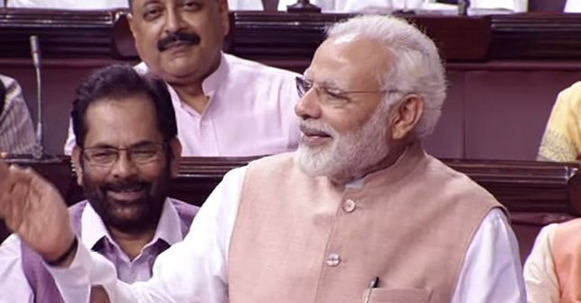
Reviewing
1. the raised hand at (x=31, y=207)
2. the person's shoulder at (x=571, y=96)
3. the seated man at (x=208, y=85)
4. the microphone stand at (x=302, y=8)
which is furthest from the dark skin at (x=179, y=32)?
the raised hand at (x=31, y=207)

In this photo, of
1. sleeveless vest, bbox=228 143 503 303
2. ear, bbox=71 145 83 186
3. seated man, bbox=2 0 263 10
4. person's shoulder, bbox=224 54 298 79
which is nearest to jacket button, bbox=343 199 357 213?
sleeveless vest, bbox=228 143 503 303

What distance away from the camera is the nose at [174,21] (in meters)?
2.59

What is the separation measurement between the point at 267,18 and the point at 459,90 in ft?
1.31

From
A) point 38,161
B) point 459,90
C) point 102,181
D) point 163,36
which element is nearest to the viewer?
point 102,181

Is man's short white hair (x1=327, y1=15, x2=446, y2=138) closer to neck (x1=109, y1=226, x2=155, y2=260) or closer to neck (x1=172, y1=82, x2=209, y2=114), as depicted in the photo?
neck (x1=109, y1=226, x2=155, y2=260)

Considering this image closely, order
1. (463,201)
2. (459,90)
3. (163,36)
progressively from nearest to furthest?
(463,201) → (163,36) → (459,90)

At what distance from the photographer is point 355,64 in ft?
5.91

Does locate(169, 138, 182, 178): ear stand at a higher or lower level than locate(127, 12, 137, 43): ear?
lower

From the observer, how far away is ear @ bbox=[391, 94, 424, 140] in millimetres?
1823

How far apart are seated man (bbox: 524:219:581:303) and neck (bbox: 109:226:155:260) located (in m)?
0.53

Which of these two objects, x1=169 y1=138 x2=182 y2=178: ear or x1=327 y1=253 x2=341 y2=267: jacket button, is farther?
x1=169 y1=138 x2=182 y2=178: ear

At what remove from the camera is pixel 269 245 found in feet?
5.99

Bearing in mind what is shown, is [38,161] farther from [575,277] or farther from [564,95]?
[564,95]

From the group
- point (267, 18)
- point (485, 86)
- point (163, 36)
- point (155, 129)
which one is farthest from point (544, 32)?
point (155, 129)
